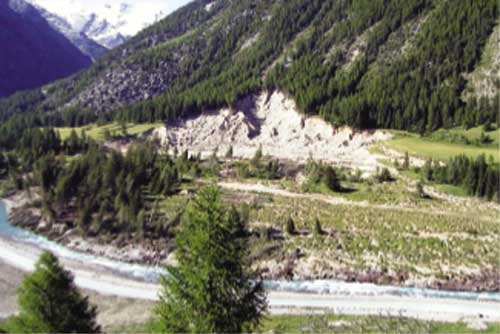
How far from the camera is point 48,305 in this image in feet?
62.5

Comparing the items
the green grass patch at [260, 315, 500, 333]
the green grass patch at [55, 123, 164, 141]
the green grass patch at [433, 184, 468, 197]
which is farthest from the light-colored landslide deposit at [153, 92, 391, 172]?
the green grass patch at [260, 315, 500, 333]

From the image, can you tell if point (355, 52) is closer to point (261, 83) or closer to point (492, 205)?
point (261, 83)

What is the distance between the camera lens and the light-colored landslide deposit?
111 m

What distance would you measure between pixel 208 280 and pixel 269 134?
116 m

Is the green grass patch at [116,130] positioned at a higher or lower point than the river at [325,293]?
higher

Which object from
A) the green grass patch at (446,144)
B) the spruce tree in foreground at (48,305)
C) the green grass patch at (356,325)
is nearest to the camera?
the spruce tree in foreground at (48,305)

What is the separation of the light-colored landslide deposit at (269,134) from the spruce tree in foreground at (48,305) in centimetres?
8390

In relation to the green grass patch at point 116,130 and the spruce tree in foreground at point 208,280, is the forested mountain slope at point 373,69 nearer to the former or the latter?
the green grass patch at point 116,130

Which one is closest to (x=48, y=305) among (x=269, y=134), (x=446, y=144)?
(x=446, y=144)

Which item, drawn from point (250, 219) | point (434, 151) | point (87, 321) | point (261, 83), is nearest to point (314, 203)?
point (250, 219)

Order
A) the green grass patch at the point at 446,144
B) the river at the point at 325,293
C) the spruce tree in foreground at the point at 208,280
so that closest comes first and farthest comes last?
the spruce tree in foreground at the point at 208,280
the river at the point at 325,293
the green grass patch at the point at 446,144

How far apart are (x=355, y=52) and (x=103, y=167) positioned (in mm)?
102265

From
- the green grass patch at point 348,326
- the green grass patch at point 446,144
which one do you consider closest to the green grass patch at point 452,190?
the green grass patch at point 446,144

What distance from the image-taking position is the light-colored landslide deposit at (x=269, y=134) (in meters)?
111
